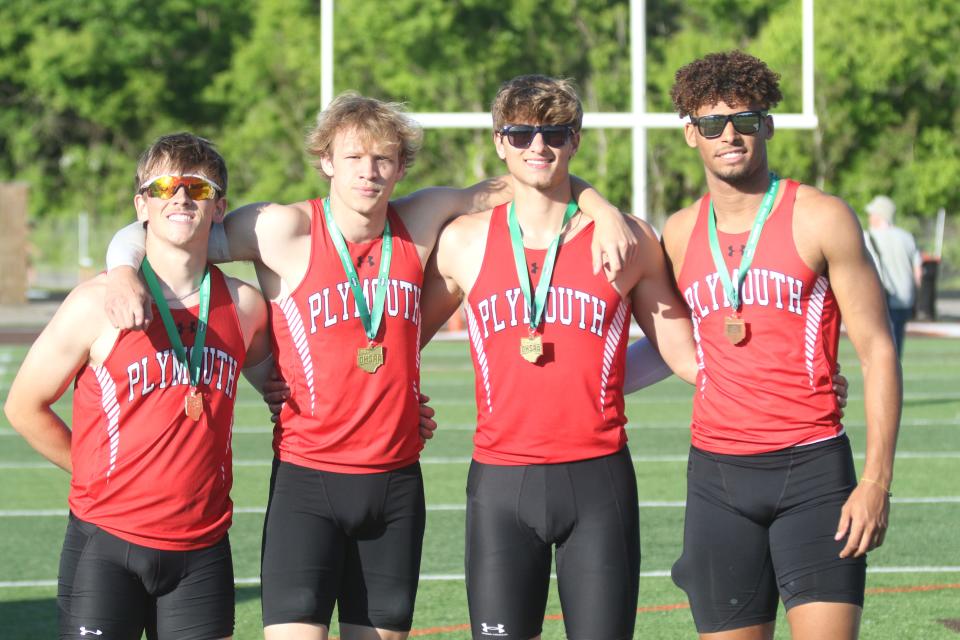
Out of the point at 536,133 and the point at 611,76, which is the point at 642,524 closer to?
the point at 536,133

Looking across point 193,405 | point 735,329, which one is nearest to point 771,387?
point 735,329

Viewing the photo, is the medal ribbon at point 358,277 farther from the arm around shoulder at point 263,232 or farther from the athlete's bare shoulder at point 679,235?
the athlete's bare shoulder at point 679,235

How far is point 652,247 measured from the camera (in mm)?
4840

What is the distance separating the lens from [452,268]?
16.1 feet

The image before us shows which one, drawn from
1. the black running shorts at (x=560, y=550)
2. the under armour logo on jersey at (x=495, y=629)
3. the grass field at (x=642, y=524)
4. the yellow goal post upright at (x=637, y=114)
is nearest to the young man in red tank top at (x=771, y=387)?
the black running shorts at (x=560, y=550)

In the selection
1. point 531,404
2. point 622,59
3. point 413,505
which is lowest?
point 413,505

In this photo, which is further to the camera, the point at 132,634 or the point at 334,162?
the point at 334,162

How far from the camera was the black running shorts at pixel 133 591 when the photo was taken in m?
4.36

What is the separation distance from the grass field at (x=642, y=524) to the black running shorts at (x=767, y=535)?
2.01 metres

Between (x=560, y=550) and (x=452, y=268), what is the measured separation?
0.93 m

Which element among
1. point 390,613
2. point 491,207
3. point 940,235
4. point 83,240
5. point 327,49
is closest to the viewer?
point 390,613

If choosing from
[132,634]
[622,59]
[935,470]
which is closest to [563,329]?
[132,634]

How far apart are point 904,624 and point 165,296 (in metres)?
3.77

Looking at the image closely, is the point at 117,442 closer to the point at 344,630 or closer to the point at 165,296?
the point at 165,296
